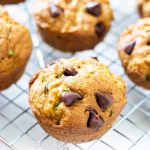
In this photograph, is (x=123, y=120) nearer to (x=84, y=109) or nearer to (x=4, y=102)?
(x=84, y=109)

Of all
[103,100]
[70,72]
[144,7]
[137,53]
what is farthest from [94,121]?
[144,7]

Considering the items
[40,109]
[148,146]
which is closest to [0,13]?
[40,109]

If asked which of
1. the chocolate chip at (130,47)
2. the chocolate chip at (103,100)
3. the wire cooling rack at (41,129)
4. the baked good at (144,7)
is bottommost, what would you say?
the wire cooling rack at (41,129)

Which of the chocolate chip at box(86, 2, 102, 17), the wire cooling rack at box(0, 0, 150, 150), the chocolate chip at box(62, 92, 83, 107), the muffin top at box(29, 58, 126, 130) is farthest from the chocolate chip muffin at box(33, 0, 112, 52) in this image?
the chocolate chip at box(62, 92, 83, 107)

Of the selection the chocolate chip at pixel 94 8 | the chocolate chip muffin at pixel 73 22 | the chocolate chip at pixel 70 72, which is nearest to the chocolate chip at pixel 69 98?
the chocolate chip at pixel 70 72

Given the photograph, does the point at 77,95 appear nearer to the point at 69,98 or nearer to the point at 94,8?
the point at 69,98

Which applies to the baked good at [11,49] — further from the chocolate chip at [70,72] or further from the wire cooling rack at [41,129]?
the chocolate chip at [70,72]
